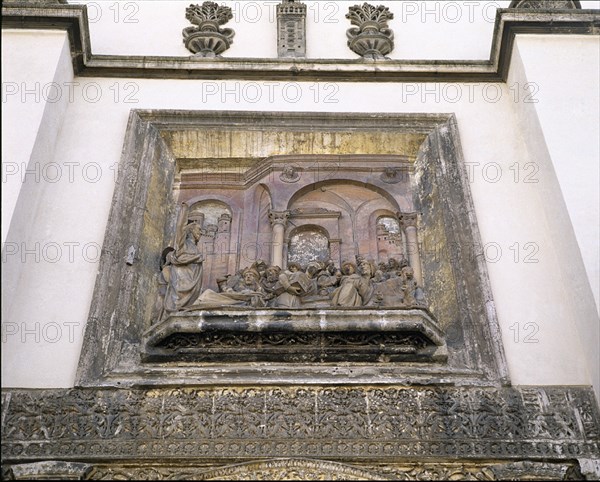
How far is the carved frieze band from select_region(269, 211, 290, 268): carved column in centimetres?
182

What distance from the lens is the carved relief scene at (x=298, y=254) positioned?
295 inches

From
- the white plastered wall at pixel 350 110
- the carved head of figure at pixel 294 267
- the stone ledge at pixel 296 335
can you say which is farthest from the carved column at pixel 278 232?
the white plastered wall at pixel 350 110

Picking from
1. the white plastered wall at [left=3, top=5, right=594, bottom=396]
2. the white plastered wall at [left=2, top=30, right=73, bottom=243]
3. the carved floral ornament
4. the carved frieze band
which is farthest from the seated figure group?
the carved floral ornament

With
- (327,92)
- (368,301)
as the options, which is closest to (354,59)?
(327,92)

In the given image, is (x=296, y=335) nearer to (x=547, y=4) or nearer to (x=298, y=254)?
(x=298, y=254)

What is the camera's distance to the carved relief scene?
295 inches

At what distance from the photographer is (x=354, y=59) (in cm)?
1005

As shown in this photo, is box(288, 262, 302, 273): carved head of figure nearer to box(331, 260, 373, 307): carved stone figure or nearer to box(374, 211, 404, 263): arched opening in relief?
box(331, 260, 373, 307): carved stone figure

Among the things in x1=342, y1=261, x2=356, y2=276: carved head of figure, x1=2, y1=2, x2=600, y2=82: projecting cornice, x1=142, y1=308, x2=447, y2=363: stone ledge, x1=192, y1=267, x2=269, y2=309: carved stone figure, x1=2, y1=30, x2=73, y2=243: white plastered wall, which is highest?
x1=2, y1=2, x2=600, y2=82: projecting cornice

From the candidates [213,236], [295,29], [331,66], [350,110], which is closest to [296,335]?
[213,236]

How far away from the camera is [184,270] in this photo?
8398 millimetres

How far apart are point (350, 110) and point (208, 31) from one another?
2.13m

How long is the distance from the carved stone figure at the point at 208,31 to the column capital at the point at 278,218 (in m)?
2.32

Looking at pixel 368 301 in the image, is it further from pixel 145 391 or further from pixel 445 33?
pixel 445 33
